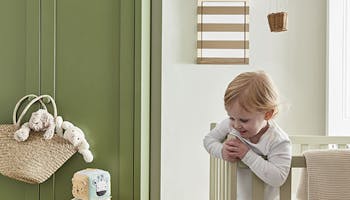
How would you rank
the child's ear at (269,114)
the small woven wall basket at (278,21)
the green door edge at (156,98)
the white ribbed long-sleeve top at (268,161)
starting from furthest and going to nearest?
the green door edge at (156,98) → the small woven wall basket at (278,21) → the child's ear at (269,114) → the white ribbed long-sleeve top at (268,161)

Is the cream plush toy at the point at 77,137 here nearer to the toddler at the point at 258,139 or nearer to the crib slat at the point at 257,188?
the toddler at the point at 258,139

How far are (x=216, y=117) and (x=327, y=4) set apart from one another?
2.64 feet

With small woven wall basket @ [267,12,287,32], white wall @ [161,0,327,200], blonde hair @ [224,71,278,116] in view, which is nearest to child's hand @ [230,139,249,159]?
blonde hair @ [224,71,278,116]

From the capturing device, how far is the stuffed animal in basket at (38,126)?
7.81ft

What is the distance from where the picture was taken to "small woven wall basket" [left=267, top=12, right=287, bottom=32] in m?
2.76

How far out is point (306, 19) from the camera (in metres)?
3.04

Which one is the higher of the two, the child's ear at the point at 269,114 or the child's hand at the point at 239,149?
the child's ear at the point at 269,114

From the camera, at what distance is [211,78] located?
10.0ft

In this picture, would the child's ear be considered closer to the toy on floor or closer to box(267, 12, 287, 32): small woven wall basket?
the toy on floor

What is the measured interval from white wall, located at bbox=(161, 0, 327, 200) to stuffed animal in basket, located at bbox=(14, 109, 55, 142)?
0.78m

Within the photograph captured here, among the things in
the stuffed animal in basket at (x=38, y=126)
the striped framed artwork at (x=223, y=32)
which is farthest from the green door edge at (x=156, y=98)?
the stuffed animal in basket at (x=38, y=126)

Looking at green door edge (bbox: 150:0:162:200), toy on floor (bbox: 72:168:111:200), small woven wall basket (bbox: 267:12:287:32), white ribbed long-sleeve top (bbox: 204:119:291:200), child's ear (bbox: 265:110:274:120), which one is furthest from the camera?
green door edge (bbox: 150:0:162:200)

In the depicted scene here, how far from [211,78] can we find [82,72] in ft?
2.63

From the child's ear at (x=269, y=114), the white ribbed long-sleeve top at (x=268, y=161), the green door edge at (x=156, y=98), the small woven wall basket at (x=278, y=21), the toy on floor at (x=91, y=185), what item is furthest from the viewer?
the green door edge at (x=156, y=98)
